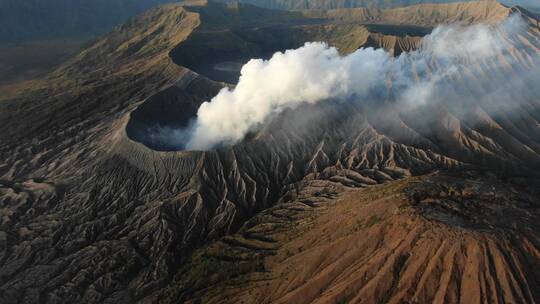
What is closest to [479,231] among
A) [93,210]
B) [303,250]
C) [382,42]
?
[303,250]

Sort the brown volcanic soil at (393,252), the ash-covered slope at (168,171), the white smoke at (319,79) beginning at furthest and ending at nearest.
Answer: the white smoke at (319,79) → the ash-covered slope at (168,171) → the brown volcanic soil at (393,252)

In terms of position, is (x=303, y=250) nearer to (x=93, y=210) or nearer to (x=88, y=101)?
(x=93, y=210)

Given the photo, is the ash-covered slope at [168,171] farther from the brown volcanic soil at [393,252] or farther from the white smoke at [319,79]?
the white smoke at [319,79]

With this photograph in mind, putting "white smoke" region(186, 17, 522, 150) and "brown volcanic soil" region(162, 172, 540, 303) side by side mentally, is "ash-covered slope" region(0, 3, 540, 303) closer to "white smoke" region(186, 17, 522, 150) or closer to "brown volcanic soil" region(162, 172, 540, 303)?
"brown volcanic soil" region(162, 172, 540, 303)

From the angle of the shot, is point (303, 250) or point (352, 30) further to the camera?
point (352, 30)

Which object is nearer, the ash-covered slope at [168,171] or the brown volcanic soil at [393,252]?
the brown volcanic soil at [393,252]

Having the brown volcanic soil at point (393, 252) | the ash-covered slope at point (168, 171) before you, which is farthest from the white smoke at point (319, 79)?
the brown volcanic soil at point (393, 252)
